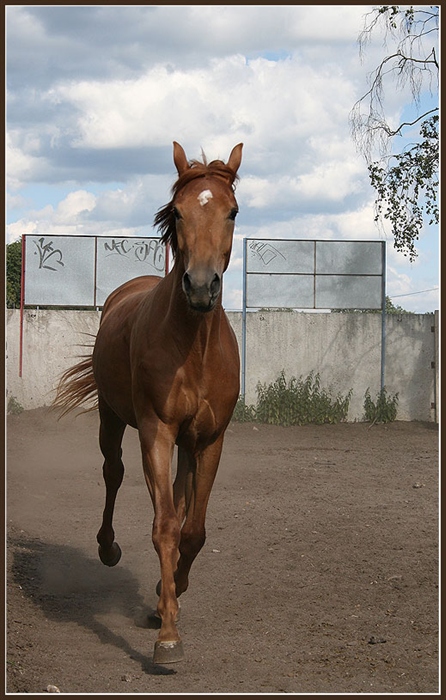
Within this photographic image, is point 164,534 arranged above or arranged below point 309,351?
below

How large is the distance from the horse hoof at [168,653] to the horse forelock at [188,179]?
2.09 metres

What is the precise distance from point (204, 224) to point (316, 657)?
2.37 meters

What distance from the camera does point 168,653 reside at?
437cm

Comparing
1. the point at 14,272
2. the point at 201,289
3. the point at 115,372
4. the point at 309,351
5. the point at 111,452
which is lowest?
the point at 111,452

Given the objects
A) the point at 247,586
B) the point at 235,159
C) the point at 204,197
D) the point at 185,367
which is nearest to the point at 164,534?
the point at 185,367

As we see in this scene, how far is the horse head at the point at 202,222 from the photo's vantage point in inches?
158

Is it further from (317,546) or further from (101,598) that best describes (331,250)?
(101,598)

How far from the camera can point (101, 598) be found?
6020mm

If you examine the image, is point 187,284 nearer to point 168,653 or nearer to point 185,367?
point 185,367

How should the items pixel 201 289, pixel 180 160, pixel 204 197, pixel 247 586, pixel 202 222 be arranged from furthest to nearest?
pixel 247 586
pixel 180 160
pixel 204 197
pixel 202 222
pixel 201 289

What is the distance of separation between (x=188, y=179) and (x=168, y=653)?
96.5 inches

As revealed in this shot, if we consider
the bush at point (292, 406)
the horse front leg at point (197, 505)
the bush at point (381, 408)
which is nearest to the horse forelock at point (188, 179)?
the horse front leg at point (197, 505)

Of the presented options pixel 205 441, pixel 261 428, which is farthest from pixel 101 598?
pixel 261 428

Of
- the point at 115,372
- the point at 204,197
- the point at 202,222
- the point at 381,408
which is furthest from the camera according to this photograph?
the point at 381,408
